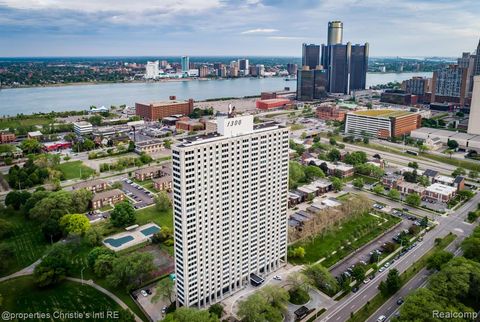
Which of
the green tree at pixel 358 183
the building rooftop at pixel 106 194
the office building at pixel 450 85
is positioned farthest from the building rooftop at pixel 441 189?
the office building at pixel 450 85

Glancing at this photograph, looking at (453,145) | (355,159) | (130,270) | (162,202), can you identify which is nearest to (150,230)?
(162,202)

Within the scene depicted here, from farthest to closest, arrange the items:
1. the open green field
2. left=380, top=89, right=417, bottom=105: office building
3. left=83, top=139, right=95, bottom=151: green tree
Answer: left=380, top=89, right=417, bottom=105: office building → the open green field → left=83, top=139, right=95, bottom=151: green tree

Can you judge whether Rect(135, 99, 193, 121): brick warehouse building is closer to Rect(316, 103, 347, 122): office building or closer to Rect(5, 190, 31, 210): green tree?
Rect(316, 103, 347, 122): office building

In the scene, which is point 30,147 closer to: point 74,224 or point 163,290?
point 74,224

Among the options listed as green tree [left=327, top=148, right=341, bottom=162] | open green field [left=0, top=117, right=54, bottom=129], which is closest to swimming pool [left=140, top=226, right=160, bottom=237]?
green tree [left=327, top=148, right=341, bottom=162]

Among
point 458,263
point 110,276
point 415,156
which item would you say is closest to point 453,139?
point 415,156

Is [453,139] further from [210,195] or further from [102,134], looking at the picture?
[102,134]
